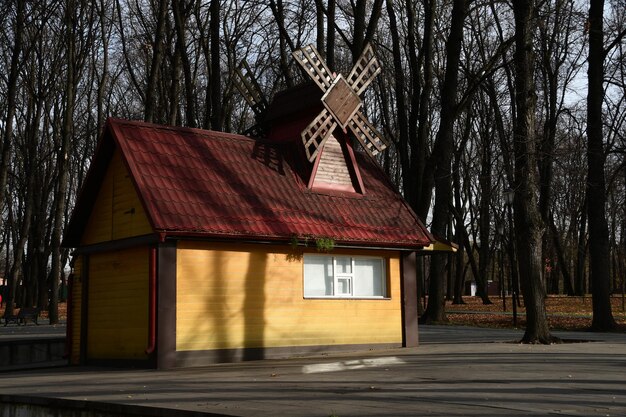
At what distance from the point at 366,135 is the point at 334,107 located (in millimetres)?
1548

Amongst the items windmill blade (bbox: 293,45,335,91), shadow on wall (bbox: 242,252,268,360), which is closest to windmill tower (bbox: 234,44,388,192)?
windmill blade (bbox: 293,45,335,91)

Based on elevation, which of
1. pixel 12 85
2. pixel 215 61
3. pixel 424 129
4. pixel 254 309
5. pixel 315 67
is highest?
pixel 215 61

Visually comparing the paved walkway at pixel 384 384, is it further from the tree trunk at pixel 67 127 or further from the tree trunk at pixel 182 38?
the tree trunk at pixel 67 127

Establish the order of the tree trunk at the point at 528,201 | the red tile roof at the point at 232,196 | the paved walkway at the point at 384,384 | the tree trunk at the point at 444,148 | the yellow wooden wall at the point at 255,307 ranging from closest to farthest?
the paved walkway at the point at 384,384
the yellow wooden wall at the point at 255,307
the red tile roof at the point at 232,196
the tree trunk at the point at 528,201
the tree trunk at the point at 444,148

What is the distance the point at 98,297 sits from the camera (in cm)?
1891

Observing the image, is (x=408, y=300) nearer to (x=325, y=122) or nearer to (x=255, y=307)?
(x=255, y=307)

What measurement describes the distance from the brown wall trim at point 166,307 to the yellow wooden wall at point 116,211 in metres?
0.89

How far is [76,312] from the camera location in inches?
787

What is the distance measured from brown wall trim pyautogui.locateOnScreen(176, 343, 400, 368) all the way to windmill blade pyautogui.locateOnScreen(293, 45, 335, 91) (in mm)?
7403

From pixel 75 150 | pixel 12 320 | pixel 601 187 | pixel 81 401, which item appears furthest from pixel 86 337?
pixel 75 150

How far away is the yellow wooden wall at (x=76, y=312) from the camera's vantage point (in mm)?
19734

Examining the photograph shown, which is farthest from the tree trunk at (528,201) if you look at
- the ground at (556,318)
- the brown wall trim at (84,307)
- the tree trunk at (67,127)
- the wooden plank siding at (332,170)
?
the tree trunk at (67,127)

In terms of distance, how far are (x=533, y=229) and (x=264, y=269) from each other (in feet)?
23.5

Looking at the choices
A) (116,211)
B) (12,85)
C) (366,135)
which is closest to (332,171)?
(366,135)
